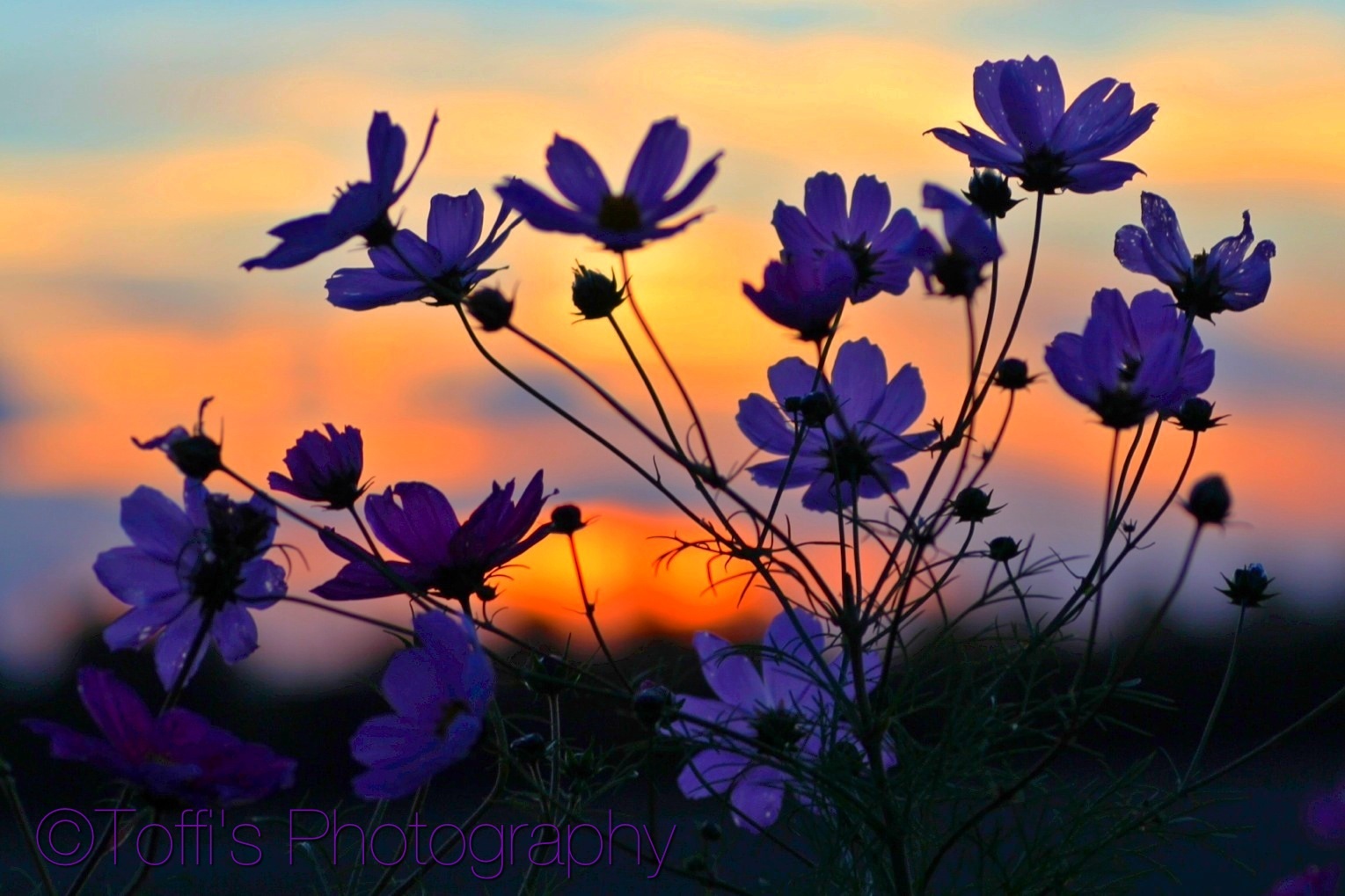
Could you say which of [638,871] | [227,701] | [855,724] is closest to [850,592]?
[855,724]

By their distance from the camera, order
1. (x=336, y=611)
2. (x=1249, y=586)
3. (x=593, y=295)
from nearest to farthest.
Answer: (x=336, y=611) < (x=593, y=295) < (x=1249, y=586)

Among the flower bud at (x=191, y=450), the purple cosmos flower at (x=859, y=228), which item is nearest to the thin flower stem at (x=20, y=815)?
the flower bud at (x=191, y=450)

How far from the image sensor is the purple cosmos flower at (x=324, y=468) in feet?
2.63

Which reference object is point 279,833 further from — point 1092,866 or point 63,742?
point 1092,866

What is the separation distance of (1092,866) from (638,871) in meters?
0.26

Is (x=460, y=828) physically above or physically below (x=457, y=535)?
below

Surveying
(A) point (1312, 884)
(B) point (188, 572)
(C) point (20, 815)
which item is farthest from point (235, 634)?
(A) point (1312, 884)

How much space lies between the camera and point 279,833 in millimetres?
888

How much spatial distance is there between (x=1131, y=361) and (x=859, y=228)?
0.18 metres

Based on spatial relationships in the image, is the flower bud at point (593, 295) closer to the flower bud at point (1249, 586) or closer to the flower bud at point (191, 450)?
the flower bud at point (191, 450)

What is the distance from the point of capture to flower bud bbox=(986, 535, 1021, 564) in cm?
79

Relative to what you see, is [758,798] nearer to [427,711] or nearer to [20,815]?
[427,711]

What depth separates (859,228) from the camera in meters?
0.86

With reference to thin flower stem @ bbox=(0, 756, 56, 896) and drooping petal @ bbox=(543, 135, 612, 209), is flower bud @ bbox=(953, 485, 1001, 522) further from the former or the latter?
thin flower stem @ bbox=(0, 756, 56, 896)
